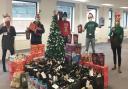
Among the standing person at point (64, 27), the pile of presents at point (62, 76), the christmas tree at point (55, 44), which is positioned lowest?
the pile of presents at point (62, 76)

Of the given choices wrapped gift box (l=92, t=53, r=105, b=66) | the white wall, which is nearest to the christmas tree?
wrapped gift box (l=92, t=53, r=105, b=66)

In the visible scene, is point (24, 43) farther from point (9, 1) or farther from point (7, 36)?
point (7, 36)

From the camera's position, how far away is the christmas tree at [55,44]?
21.0 feet

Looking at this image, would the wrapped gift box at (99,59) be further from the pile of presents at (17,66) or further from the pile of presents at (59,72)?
the pile of presents at (17,66)

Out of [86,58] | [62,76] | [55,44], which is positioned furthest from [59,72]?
[55,44]

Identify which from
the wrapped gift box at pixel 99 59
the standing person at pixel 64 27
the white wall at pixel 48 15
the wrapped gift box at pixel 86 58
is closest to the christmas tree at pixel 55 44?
the standing person at pixel 64 27

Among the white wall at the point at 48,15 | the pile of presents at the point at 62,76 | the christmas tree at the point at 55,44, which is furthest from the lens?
the white wall at the point at 48,15

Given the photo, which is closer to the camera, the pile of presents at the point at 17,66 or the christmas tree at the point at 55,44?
the pile of presents at the point at 17,66

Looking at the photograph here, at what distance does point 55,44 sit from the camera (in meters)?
6.49

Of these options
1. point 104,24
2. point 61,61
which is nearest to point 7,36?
point 61,61

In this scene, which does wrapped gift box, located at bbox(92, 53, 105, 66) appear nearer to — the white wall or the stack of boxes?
the stack of boxes

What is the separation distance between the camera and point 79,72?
5039 mm

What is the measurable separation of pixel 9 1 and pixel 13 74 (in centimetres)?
376

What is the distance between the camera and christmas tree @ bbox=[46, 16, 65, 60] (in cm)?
639
